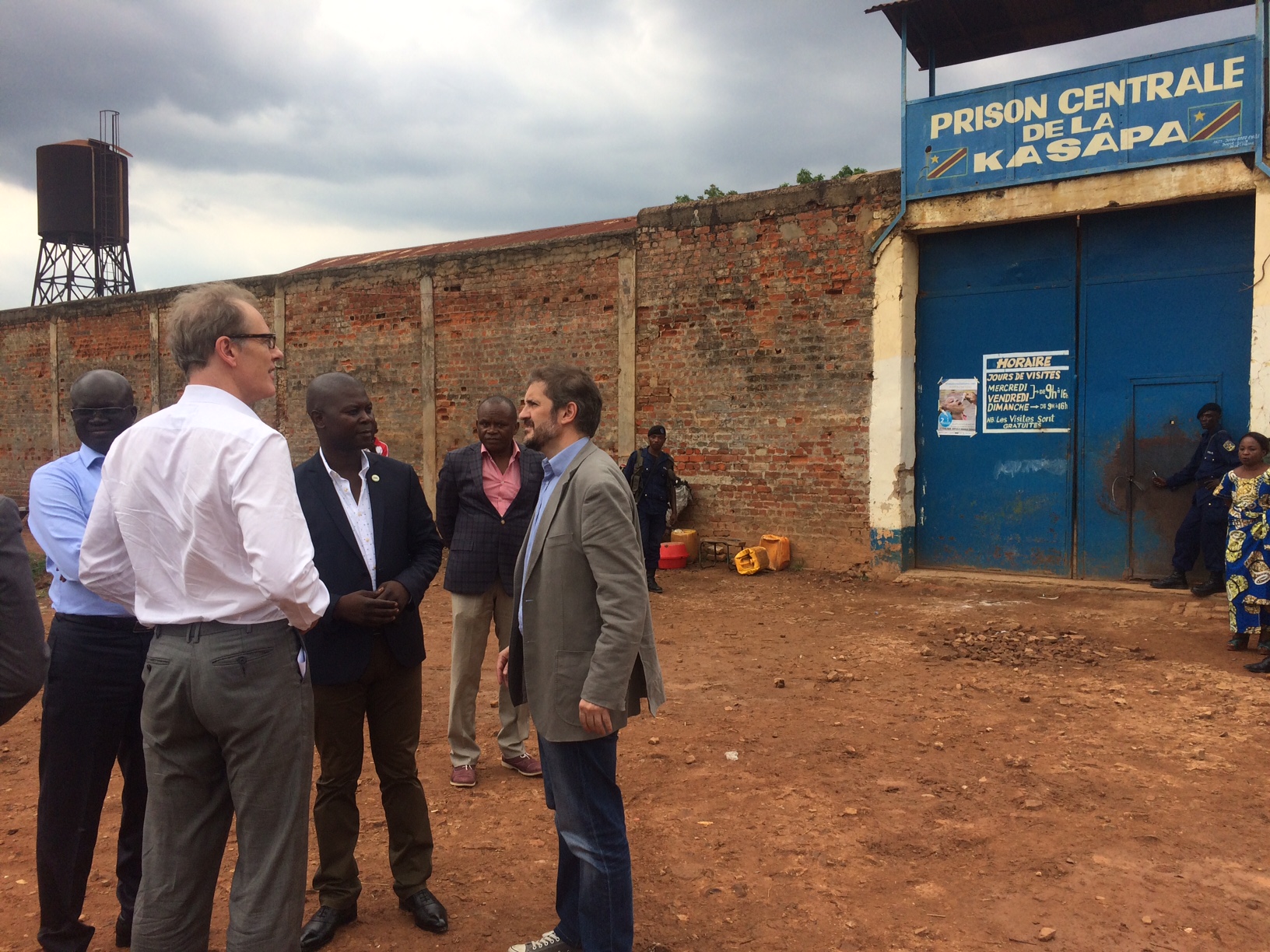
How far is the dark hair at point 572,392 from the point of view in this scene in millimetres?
2803

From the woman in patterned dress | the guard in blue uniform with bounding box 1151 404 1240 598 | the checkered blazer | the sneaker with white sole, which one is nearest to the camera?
the sneaker with white sole

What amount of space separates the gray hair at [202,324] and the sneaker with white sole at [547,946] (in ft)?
6.58

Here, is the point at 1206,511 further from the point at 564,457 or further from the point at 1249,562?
the point at 564,457

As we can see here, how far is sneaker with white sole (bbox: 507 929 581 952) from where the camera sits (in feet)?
9.50

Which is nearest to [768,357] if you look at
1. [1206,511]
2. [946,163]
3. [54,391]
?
[946,163]

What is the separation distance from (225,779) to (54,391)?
18.2 metres

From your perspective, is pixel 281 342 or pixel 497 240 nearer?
pixel 281 342

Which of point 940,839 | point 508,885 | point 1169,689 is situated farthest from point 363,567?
point 1169,689

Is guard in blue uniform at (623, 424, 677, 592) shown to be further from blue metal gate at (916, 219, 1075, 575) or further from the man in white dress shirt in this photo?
the man in white dress shirt

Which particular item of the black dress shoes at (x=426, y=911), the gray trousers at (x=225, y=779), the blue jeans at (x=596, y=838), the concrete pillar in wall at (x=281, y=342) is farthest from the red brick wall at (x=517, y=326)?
the gray trousers at (x=225, y=779)

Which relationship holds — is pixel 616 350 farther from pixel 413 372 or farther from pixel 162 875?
pixel 162 875

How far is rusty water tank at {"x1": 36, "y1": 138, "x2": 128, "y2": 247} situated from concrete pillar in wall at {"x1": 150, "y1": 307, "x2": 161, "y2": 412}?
39.7ft

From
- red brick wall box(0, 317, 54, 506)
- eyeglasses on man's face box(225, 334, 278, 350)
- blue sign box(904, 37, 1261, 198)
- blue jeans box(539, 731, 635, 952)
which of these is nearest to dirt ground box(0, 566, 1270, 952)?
blue jeans box(539, 731, 635, 952)

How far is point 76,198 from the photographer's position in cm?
2534
